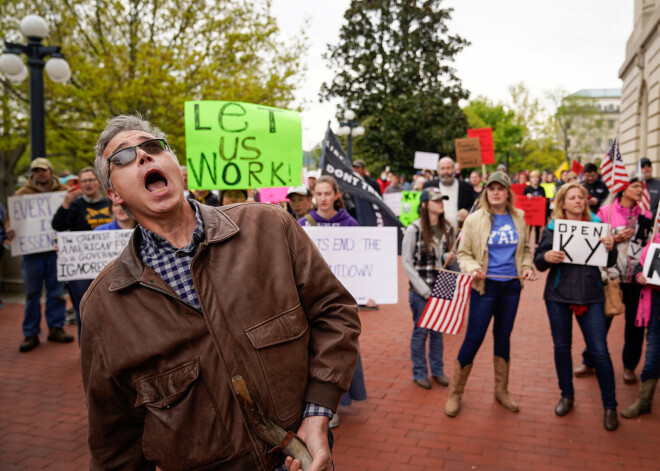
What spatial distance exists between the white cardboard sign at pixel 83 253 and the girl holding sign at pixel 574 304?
431 centimetres

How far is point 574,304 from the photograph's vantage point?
4703mm

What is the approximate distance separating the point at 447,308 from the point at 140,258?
3761 millimetres

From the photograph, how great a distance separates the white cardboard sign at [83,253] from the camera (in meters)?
5.96

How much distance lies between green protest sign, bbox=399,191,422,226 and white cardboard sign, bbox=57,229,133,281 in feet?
27.4

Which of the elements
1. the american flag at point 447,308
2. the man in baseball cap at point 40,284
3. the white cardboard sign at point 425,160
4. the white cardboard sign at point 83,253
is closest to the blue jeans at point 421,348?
the american flag at point 447,308

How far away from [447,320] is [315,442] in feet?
11.5

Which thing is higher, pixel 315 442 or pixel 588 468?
pixel 315 442

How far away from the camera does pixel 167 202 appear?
1.83 m

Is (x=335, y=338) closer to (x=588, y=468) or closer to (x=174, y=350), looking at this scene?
(x=174, y=350)

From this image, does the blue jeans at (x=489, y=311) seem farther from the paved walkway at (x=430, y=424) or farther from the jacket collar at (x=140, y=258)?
the jacket collar at (x=140, y=258)

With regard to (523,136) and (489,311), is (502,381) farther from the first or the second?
(523,136)

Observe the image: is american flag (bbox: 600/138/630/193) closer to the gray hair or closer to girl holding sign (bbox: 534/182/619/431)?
girl holding sign (bbox: 534/182/619/431)

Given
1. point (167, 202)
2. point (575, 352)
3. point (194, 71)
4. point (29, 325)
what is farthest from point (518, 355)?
point (194, 71)

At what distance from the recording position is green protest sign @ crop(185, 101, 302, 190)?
4195 millimetres
